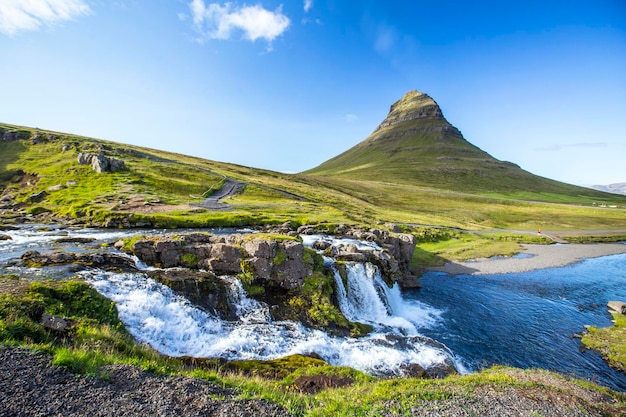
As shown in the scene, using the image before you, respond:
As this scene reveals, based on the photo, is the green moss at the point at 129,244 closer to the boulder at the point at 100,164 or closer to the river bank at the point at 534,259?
the river bank at the point at 534,259

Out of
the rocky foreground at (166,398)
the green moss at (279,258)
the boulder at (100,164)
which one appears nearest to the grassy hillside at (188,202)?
the boulder at (100,164)

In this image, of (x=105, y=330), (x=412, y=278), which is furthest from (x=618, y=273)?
(x=105, y=330)

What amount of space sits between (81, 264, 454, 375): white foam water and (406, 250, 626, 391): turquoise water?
698 cm

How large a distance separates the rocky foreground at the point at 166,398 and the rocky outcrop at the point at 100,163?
105 metres

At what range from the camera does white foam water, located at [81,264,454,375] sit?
22.0m

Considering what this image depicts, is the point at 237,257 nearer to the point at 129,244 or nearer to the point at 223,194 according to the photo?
the point at 129,244

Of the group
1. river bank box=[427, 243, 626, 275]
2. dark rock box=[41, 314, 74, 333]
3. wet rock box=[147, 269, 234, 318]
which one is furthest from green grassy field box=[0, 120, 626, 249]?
dark rock box=[41, 314, 74, 333]

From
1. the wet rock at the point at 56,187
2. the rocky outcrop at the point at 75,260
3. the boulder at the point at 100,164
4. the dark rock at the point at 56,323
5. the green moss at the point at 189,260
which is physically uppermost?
the boulder at the point at 100,164

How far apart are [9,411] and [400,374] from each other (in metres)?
21.9

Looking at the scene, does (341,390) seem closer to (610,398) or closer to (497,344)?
(610,398)

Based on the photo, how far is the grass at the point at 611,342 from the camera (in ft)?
91.9

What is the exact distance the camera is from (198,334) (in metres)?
23.2

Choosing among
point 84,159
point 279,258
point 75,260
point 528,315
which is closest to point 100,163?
point 84,159

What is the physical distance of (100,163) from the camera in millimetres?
97688
